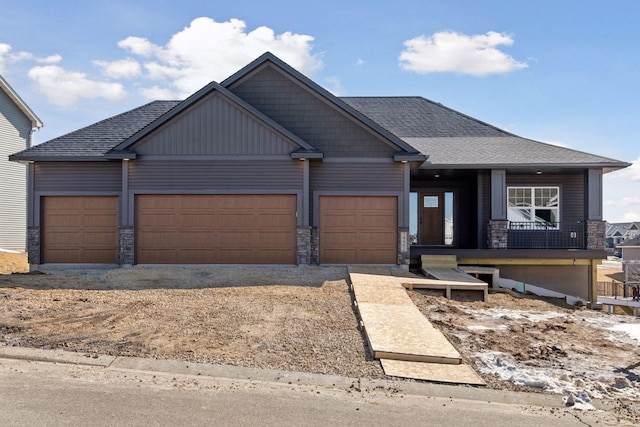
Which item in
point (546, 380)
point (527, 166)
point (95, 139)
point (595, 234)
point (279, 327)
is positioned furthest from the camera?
point (595, 234)

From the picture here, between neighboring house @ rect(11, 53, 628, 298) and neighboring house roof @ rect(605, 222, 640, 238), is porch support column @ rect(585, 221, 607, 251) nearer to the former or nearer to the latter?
neighboring house @ rect(11, 53, 628, 298)

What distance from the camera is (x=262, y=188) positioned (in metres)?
14.1

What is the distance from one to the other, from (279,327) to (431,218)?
11305 mm

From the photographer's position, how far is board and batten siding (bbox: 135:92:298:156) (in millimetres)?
13899

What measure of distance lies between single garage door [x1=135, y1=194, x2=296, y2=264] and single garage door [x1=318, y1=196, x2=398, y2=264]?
107 centimetres

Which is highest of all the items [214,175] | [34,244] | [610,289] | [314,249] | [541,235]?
[214,175]

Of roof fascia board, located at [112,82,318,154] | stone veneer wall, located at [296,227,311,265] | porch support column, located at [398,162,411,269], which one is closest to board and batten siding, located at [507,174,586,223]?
porch support column, located at [398,162,411,269]

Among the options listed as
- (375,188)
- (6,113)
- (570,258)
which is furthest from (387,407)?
(6,113)

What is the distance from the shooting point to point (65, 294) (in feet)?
34.2

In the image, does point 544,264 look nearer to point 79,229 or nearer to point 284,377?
point 284,377

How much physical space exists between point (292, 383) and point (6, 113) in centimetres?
2674

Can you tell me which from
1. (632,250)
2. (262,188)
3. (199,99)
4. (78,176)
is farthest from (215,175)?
(632,250)

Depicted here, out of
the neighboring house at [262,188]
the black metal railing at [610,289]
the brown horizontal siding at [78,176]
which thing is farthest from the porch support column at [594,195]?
the brown horizontal siding at [78,176]

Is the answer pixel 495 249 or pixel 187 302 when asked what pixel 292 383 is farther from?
pixel 495 249
